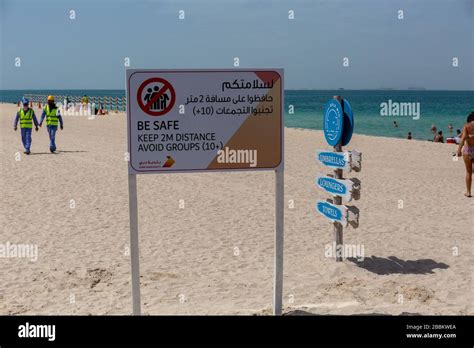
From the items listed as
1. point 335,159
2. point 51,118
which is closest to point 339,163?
point 335,159

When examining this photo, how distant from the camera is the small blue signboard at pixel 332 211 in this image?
23.5 feet

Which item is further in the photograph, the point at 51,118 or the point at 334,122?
the point at 51,118

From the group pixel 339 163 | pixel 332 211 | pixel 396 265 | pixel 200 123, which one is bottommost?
pixel 396 265

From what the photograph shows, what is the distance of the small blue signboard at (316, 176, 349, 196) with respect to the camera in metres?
7.02

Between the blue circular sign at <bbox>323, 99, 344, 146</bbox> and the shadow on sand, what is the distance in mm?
1481

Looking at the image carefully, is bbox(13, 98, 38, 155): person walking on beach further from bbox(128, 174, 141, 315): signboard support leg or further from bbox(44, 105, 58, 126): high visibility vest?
bbox(128, 174, 141, 315): signboard support leg

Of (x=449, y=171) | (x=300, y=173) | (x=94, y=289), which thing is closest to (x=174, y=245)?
(x=94, y=289)

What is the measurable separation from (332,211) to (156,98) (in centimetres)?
330

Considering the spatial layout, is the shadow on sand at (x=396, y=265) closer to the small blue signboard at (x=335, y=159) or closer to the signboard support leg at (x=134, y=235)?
the small blue signboard at (x=335, y=159)

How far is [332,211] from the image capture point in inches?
291

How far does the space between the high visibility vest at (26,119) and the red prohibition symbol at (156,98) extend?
12882mm
